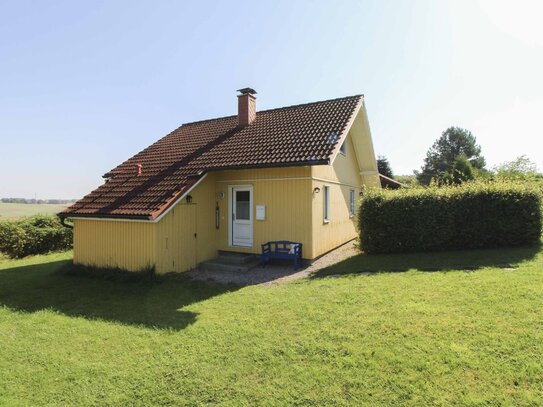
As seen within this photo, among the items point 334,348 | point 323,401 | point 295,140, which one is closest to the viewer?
point 323,401

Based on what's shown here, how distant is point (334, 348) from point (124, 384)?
3.02 metres

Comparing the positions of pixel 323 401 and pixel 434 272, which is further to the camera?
pixel 434 272

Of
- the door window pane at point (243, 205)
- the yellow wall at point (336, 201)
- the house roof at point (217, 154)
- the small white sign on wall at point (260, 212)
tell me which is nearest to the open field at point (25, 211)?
the house roof at point (217, 154)

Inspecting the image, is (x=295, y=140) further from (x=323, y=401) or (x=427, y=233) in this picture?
(x=323, y=401)

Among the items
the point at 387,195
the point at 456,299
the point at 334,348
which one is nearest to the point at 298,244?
the point at 387,195

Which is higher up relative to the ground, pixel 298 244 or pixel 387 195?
pixel 387 195

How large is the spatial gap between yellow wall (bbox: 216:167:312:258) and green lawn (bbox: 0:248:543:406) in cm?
303

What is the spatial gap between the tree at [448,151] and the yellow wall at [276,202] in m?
53.5

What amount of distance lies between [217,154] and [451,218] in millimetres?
8622

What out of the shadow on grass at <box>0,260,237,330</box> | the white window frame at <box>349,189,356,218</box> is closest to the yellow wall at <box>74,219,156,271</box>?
the shadow on grass at <box>0,260,237,330</box>

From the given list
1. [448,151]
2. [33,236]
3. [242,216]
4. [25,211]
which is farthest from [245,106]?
[448,151]

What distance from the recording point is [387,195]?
1198 cm

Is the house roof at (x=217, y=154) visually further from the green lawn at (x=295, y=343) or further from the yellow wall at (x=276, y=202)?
the green lawn at (x=295, y=343)

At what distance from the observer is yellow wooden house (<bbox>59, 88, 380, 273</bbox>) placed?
10844 mm
